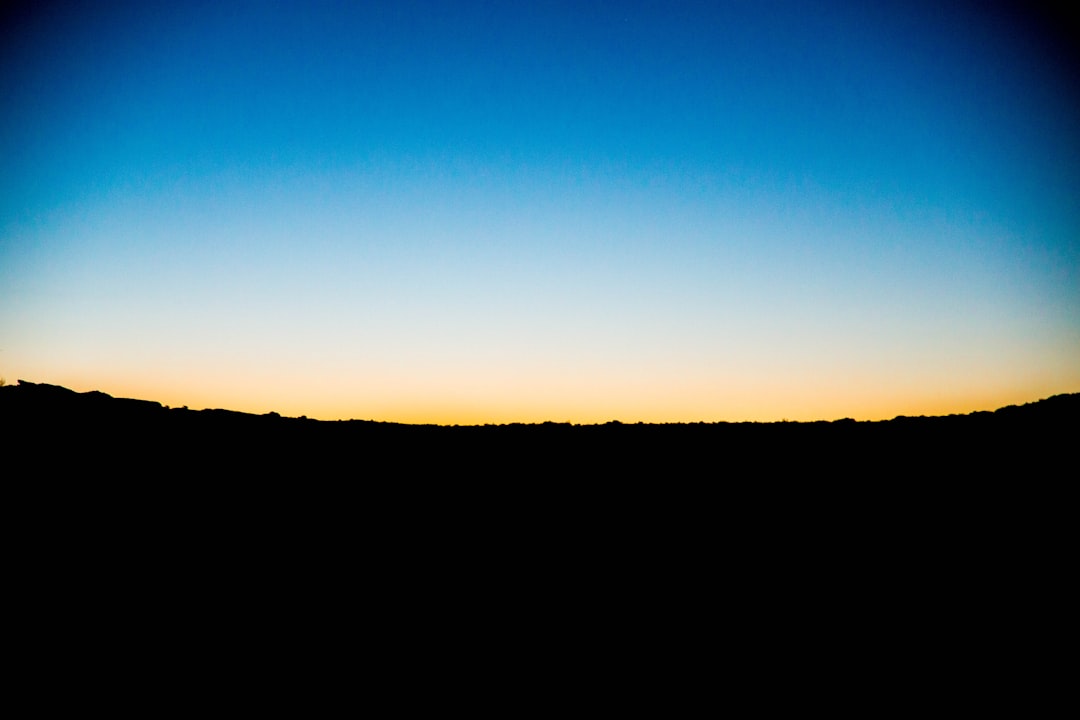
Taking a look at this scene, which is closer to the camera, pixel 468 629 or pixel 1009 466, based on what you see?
pixel 468 629

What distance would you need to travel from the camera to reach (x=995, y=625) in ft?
20.4

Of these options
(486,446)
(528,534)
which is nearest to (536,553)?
(528,534)

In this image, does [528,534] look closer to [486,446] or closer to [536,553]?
[536,553]

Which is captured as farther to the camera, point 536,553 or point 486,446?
point 486,446

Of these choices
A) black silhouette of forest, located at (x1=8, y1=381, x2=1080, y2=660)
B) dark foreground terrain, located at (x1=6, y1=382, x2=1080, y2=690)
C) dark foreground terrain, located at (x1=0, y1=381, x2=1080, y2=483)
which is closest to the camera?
dark foreground terrain, located at (x1=6, y1=382, x2=1080, y2=690)

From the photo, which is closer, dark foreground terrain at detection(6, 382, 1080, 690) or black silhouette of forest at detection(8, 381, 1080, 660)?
dark foreground terrain at detection(6, 382, 1080, 690)

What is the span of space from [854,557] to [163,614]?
9301 millimetres

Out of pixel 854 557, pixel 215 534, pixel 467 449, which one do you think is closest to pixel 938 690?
pixel 854 557

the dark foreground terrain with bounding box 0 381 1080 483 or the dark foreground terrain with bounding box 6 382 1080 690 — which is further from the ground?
the dark foreground terrain with bounding box 0 381 1080 483

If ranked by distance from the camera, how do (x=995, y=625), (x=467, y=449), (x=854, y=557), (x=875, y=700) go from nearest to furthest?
(x=875, y=700) → (x=995, y=625) → (x=854, y=557) → (x=467, y=449)

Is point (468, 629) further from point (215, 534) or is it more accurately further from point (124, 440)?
point (124, 440)

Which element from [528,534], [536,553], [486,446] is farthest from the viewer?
[486,446]

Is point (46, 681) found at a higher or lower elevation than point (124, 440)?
lower

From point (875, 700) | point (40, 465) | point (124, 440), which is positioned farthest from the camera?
point (124, 440)
